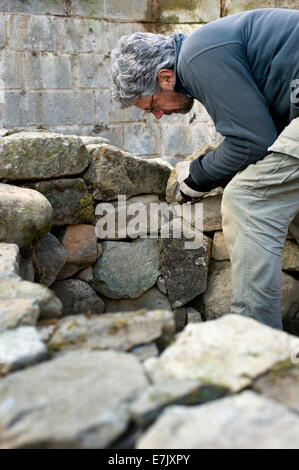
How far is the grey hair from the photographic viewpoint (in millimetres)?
2439

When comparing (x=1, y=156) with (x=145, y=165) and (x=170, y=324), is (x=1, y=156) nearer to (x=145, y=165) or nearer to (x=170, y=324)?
(x=145, y=165)

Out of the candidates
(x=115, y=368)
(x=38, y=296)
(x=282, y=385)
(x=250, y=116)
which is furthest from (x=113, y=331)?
(x=250, y=116)

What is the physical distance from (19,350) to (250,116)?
1.40m

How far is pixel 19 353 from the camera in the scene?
4.33 ft

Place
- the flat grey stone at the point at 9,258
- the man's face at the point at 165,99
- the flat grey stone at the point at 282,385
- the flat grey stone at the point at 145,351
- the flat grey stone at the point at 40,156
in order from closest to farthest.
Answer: the flat grey stone at the point at 282,385 → the flat grey stone at the point at 145,351 → the flat grey stone at the point at 9,258 → the man's face at the point at 165,99 → the flat grey stone at the point at 40,156

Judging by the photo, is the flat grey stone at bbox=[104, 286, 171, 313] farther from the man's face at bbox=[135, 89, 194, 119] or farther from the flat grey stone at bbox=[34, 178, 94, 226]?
the man's face at bbox=[135, 89, 194, 119]

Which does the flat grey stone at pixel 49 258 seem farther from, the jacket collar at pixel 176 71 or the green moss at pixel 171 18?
the green moss at pixel 171 18

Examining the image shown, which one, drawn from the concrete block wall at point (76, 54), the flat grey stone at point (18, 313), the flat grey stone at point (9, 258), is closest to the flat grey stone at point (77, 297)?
the flat grey stone at point (9, 258)

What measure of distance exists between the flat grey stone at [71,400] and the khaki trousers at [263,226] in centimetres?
109

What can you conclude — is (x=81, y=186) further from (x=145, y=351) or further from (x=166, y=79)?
(x=145, y=351)

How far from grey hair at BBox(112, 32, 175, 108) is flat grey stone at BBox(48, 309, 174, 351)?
1.37m

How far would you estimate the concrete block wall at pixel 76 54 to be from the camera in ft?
15.7

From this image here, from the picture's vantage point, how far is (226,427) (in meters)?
1.06

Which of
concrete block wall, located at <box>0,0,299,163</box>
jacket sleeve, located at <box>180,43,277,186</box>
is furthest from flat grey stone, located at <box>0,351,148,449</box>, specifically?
concrete block wall, located at <box>0,0,299,163</box>
